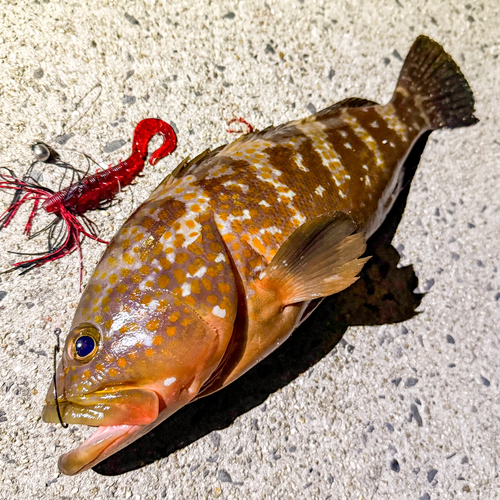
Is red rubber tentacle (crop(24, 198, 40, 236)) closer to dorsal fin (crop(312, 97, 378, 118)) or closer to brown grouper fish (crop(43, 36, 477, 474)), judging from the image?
brown grouper fish (crop(43, 36, 477, 474))

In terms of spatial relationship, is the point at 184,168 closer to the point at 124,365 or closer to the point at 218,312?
the point at 218,312

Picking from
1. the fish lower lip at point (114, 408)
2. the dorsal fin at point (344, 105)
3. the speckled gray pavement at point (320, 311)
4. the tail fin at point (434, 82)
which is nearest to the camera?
the fish lower lip at point (114, 408)

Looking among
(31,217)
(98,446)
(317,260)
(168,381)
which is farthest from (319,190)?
(31,217)

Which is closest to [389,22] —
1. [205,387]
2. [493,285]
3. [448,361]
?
[493,285]

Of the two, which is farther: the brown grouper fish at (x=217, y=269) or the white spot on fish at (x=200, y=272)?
the white spot on fish at (x=200, y=272)

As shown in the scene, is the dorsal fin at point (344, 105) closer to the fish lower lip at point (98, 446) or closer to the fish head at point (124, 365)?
the fish head at point (124, 365)

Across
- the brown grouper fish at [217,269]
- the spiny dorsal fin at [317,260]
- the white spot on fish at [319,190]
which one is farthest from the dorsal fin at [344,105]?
the spiny dorsal fin at [317,260]

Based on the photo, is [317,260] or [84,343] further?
[317,260]

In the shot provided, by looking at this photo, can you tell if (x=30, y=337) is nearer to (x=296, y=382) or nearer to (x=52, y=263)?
(x=52, y=263)
